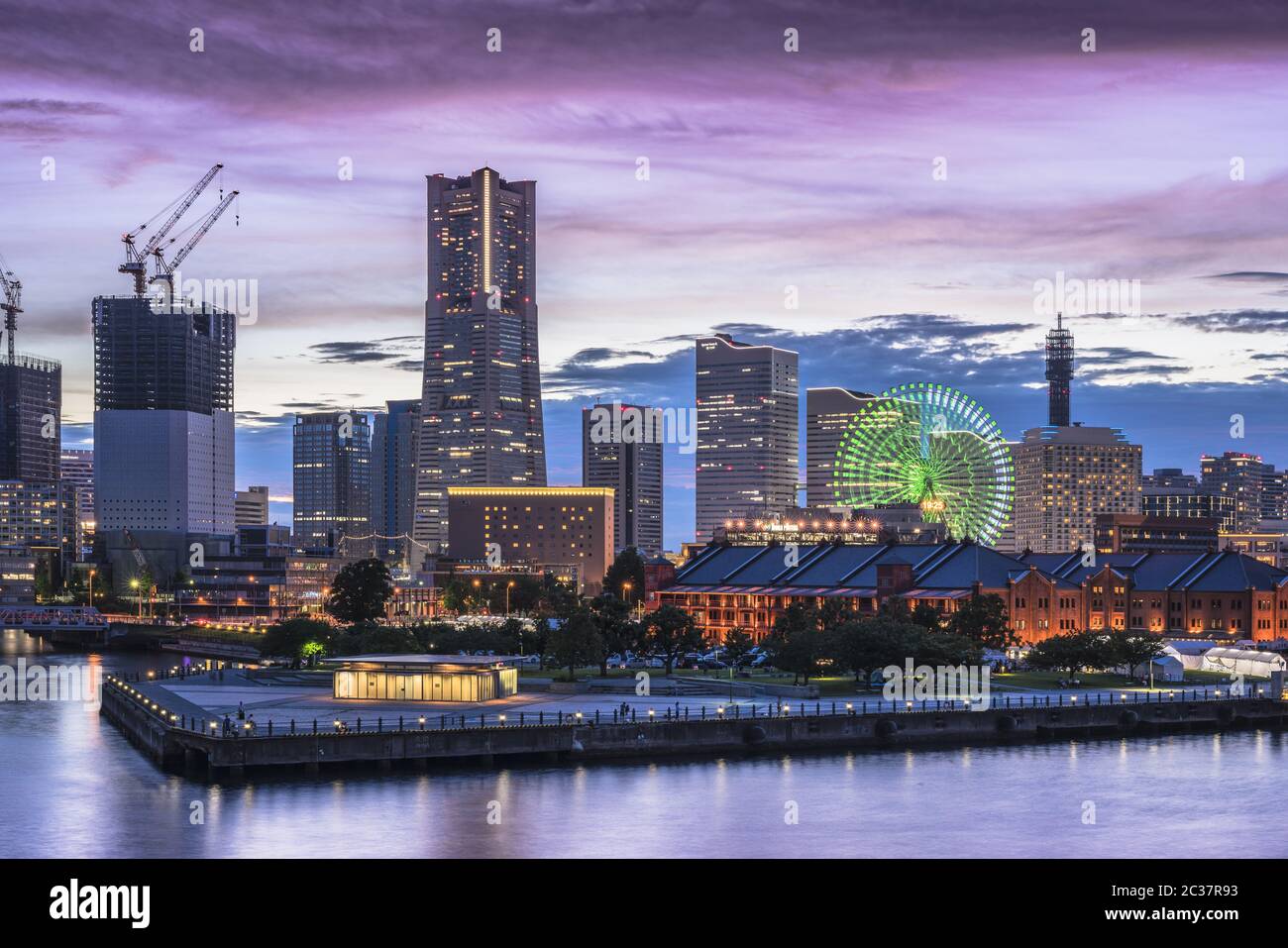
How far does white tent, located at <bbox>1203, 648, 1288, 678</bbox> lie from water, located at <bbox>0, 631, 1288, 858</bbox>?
38247 millimetres

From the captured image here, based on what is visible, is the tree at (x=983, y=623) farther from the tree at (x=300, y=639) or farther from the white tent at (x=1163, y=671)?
the tree at (x=300, y=639)

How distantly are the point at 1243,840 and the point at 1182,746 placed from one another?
3324cm

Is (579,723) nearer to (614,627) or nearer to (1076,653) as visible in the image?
(614,627)

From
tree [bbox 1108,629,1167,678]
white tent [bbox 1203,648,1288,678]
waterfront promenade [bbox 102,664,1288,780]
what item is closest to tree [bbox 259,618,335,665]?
waterfront promenade [bbox 102,664,1288,780]

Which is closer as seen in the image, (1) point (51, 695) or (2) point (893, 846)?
(2) point (893, 846)

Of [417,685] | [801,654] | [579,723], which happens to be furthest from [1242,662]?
[417,685]

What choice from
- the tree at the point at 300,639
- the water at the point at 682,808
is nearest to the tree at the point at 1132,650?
the water at the point at 682,808

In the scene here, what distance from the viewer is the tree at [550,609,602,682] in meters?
124

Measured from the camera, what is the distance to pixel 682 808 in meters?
76.8

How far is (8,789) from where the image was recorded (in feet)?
267

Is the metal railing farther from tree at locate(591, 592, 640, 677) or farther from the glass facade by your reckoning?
tree at locate(591, 592, 640, 677)
